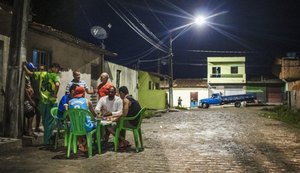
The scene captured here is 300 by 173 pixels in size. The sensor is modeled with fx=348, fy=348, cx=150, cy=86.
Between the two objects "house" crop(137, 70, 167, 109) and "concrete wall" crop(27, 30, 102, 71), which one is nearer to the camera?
"concrete wall" crop(27, 30, 102, 71)

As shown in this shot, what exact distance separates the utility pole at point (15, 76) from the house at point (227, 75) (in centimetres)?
4341

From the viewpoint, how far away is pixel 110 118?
7.92 metres

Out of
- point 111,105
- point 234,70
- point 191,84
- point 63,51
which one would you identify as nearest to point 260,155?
point 111,105

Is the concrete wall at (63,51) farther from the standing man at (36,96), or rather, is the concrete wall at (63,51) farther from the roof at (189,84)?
the roof at (189,84)

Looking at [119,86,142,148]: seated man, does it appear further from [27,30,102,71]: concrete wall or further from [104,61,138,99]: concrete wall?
[104,61,138,99]: concrete wall

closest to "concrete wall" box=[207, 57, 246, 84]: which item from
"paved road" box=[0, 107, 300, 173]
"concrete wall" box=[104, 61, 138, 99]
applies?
"concrete wall" box=[104, 61, 138, 99]

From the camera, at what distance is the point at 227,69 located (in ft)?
169

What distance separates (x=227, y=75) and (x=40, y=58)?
4220 centimetres

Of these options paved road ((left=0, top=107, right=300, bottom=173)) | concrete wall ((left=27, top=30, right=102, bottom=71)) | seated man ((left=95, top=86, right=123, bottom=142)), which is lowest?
paved road ((left=0, top=107, right=300, bottom=173))

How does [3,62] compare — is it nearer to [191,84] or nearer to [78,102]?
[78,102]

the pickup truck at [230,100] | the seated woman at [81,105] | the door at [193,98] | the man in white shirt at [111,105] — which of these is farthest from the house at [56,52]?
the door at [193,98]

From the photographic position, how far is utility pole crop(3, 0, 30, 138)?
28.0 feet

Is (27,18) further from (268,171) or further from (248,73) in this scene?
(248,73)

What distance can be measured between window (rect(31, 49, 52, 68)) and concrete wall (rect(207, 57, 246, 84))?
40.6m
